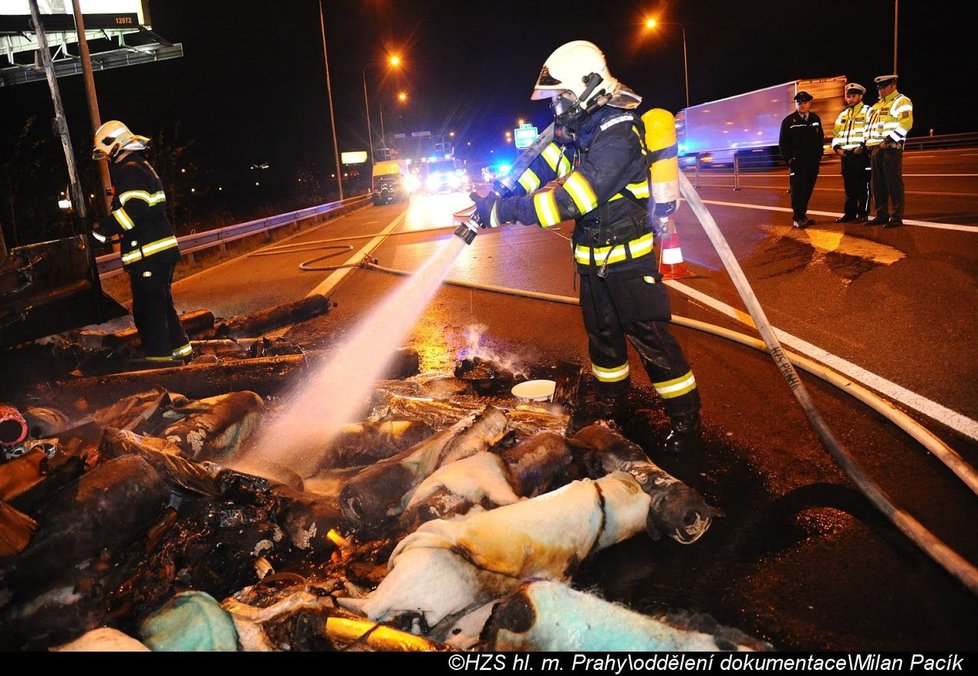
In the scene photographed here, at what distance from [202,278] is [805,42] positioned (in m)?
56.5

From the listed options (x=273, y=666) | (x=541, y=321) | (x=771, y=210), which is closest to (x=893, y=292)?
(x=541, y=321)

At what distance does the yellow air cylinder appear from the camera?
3816mm

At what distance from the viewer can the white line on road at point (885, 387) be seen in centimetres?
346

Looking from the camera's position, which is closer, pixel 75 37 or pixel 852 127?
pixel 852 127

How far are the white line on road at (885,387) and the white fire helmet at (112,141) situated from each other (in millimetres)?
5038

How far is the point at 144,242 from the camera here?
18.4 feet

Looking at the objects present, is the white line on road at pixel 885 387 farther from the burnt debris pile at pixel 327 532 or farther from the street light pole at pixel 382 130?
the street light pole at pixel 382 130

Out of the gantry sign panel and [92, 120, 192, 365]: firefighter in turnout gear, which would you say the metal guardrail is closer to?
the gantry sign panel

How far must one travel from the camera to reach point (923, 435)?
3.24m

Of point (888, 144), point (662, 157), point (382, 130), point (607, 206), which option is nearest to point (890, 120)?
point (888, 144)

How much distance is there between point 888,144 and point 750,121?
88.1ft

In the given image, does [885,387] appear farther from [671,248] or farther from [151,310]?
[151,310]

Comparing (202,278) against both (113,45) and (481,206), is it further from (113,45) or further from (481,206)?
(481,206)

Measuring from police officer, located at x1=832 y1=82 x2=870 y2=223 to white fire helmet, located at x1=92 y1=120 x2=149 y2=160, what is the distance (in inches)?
347
